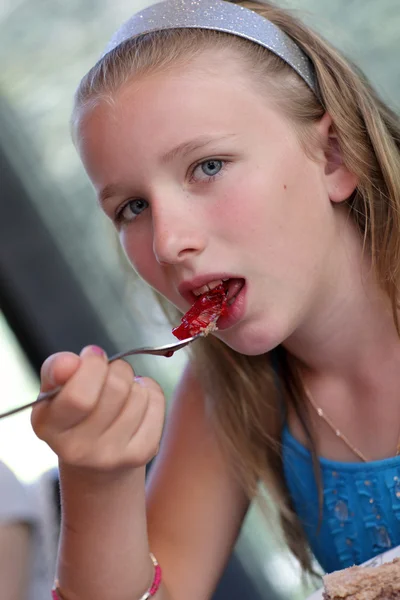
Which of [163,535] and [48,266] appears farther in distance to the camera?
[48,266]

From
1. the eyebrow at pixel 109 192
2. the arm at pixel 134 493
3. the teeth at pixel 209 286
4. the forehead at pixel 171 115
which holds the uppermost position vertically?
the forehead at pixel 171 115

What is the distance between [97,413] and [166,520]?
20.6 inches

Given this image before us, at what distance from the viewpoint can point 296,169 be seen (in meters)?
1.17

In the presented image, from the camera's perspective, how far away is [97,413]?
90 cm

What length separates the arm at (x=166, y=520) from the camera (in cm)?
109

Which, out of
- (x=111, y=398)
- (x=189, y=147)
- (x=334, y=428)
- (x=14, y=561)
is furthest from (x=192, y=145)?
(x=14, y=561)

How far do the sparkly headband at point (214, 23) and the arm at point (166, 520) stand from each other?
56 cm

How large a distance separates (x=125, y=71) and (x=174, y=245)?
26 centimetres

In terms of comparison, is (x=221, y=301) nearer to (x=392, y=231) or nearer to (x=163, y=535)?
(x=392, y=231)

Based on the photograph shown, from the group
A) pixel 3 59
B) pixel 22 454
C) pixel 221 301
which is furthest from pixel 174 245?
pixel 3 59

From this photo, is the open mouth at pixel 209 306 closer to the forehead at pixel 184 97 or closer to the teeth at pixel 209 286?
the teeth at pixel 209 286

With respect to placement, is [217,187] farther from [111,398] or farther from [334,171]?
[111,398]

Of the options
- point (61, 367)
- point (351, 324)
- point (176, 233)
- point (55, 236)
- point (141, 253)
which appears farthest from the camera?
point (55, 236)

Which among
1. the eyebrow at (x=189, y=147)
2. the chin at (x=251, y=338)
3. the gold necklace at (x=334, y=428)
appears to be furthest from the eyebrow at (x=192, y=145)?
the gold necklace at (x=334, y=428)
